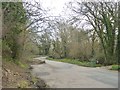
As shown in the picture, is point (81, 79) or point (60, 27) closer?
point (81, 79)

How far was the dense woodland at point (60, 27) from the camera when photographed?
47.5ft

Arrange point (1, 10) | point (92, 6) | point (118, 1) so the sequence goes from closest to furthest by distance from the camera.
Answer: point (1, 10)
point (118, 1)
point (92, 6)

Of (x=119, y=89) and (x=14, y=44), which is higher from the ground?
(x=14, y=44)

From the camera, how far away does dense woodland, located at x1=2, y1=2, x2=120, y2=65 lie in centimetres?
1448

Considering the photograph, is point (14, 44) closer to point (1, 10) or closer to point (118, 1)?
point (1, 10)

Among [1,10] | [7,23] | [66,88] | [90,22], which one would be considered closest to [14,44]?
[7,23]

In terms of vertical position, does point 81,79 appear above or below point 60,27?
below

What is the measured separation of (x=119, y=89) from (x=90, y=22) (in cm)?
2162

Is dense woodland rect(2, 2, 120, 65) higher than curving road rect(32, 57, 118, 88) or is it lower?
higher

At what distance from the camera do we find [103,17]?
28.6 metres

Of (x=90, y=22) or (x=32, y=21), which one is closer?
(x=32, y=21)

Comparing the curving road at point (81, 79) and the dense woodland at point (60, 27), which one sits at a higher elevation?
the dense woodland at point (60, 27)

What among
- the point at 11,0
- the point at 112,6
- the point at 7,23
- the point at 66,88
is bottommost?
the point at 66,88

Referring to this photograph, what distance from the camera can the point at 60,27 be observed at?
32.2 metres
